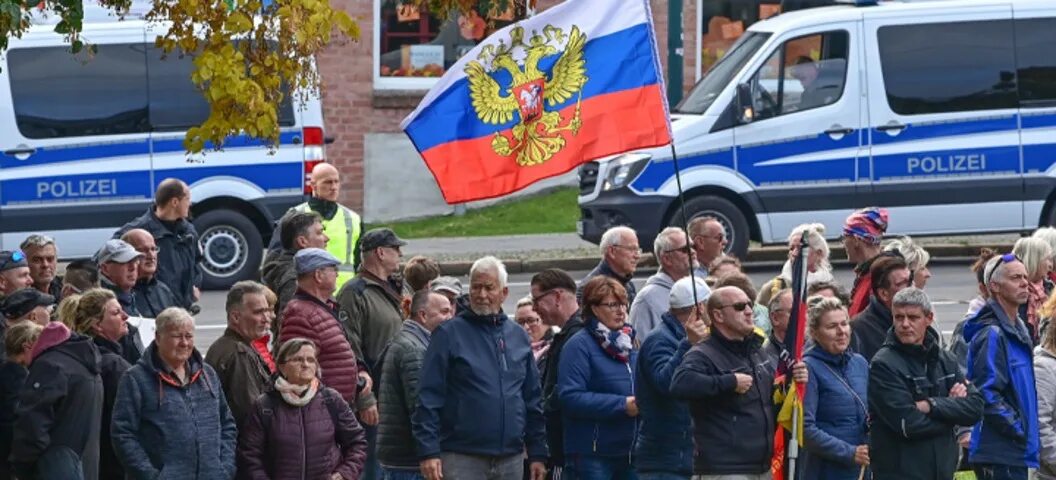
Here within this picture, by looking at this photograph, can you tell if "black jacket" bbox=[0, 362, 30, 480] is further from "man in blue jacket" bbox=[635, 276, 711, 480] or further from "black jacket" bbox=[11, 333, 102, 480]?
"man in blue jacket" bbox=[635, 276, 711, 480]

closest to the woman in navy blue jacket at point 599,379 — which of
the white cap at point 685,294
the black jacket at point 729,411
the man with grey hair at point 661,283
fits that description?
the white cap at point 685,294

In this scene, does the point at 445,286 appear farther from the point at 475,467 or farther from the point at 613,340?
the point at 475,467

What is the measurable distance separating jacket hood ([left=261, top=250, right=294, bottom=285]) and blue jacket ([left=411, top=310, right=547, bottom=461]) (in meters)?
2.12

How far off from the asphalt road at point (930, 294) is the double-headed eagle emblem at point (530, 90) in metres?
7.30

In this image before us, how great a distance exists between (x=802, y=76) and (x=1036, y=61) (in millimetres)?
2224

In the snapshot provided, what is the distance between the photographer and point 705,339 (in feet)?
35.2

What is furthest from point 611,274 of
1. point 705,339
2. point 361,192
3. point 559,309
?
point 361,192

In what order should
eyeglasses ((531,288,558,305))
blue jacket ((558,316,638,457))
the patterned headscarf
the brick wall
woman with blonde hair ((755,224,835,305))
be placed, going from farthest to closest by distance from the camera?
the brick wall, the patterned headscarf, woman with blonde hair ((755,224,835,305)), eyeglasses ((531,288,558,305)), blue jacket ((558,316,638,457))

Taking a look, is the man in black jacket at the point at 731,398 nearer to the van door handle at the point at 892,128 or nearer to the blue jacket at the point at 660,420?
the blue jacket at the point at 660,420

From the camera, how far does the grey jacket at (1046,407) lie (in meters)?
11.5

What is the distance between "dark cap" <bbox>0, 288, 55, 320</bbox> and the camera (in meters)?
11.7

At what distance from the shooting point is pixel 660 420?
10945mm

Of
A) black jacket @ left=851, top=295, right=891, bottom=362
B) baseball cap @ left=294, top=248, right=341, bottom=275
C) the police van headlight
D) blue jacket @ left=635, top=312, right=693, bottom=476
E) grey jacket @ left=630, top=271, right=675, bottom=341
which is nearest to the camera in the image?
blue jacket @ left=635, top=312, right=693, bottom=476

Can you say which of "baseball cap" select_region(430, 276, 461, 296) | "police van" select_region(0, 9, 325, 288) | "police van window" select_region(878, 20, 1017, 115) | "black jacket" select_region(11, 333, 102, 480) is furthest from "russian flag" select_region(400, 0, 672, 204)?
"police van window" select_region(878, 20, 1017, 115)
